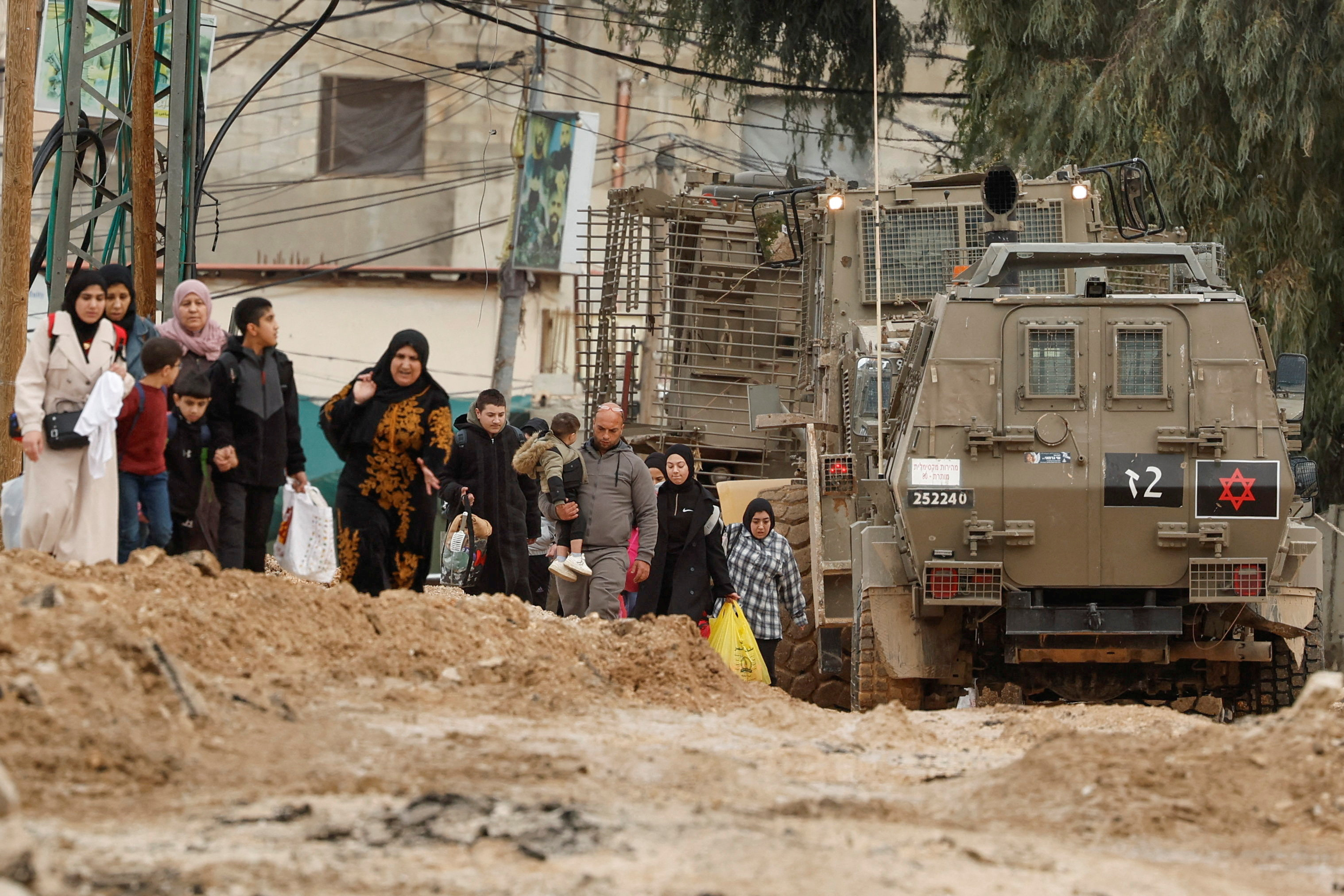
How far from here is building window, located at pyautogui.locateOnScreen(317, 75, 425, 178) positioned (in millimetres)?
30750

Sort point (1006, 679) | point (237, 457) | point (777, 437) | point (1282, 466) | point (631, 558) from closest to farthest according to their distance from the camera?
1. point (237, 457)
2. point (1282, 466)
3. point (1006, 679)
4. point (631, 558)
5. point (777, 437)

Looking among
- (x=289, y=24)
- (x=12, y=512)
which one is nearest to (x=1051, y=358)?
(x=12, y=512)

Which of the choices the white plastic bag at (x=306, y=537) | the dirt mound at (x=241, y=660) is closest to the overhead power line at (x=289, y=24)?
the white plastic bag at (x=306, y=537)

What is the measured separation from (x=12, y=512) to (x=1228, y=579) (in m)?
5.80

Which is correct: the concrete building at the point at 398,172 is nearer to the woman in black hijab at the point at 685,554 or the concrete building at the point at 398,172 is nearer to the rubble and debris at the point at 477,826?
the woman in black hijab at the point at 685,554

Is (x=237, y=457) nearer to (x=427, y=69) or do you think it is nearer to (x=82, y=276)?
(x=82, y=276)

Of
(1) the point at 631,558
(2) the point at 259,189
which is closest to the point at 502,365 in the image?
(2) the point at 259,189

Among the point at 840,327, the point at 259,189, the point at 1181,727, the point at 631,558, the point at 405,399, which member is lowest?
the point at 1181,727

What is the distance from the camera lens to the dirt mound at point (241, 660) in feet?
17.4

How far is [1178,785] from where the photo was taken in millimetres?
5867

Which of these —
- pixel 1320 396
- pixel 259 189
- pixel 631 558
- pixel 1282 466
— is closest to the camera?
pixel 1282 466

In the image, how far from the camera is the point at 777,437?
14.3 metres

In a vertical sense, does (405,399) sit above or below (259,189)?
below

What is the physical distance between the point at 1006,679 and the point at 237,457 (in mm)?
4320
